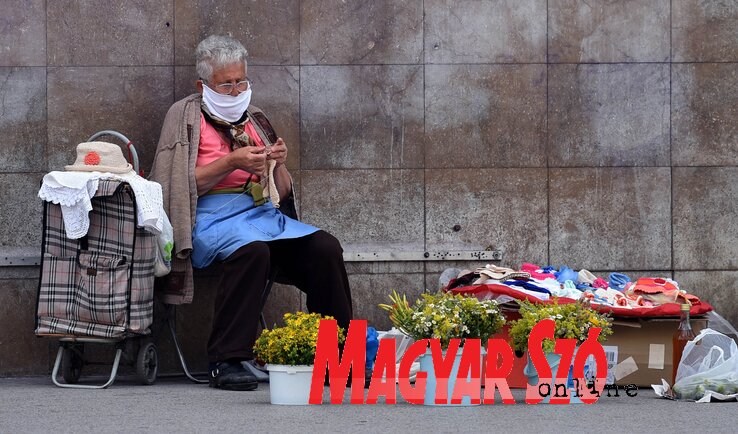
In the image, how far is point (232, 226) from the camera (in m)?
7.17

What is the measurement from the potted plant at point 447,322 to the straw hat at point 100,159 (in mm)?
1838

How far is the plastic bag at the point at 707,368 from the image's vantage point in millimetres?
6211

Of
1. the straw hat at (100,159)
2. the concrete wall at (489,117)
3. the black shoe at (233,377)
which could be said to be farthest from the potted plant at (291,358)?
the concrete wall at (489,117)

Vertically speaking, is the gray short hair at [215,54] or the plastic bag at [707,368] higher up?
the gray short hair at [215,54]

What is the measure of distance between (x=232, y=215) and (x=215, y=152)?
381mm

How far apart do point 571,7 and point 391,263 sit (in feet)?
6.13

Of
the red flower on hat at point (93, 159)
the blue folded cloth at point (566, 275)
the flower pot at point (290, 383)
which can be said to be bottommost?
the flower pot at point (290, 383)

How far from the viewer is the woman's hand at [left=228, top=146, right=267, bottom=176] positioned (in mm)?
7086

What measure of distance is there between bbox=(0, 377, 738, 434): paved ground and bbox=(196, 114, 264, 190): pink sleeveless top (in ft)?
4.25

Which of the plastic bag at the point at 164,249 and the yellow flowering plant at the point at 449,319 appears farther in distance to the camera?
→ the plastic bag at the point at 164,249

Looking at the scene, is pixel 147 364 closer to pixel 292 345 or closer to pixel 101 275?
pixel 101 275

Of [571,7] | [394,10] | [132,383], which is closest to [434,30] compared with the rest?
[394,10]

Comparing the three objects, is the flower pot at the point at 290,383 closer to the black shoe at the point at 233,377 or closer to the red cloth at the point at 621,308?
the black shoe at the point at 233,377

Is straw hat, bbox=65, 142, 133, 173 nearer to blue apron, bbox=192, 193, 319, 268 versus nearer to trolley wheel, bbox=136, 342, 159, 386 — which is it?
blue apron, bbox=192, 193, 319, 268
